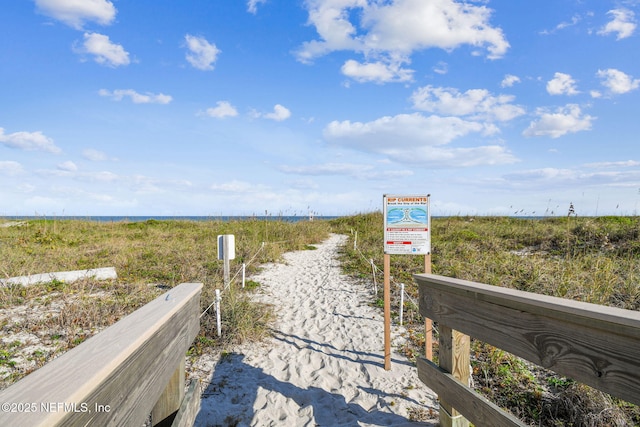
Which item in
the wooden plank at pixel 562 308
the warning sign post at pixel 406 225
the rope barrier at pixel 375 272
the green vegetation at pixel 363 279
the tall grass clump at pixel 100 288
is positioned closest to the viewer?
the wooden plank at pixel 562 308

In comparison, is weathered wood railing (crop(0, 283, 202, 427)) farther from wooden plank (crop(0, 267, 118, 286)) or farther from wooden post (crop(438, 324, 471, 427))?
wooden plank (crop(0, 267, 118, 286))

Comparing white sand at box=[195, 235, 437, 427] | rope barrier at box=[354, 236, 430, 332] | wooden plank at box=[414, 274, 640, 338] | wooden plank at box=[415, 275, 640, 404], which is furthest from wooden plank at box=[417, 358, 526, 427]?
rope barrier at box=[354, 236, 430, 332]

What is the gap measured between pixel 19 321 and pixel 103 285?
208 centimetres

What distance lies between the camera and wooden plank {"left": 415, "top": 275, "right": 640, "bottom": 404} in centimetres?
130

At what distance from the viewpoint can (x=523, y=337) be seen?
5.76 feet

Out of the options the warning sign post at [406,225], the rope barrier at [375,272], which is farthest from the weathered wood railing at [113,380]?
the rope barrier at [375,272]

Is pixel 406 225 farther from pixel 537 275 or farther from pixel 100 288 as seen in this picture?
pixel 100 288

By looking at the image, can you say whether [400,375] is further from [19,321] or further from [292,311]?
[19,321]

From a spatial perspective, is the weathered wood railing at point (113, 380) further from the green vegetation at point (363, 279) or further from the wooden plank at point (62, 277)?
the wooden plank at point (62, 277)

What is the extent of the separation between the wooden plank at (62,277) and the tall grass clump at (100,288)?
21 cm

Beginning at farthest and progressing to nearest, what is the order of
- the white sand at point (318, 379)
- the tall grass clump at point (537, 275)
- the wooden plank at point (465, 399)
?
1. the white sand at point (318, 379)
2. the tall grass clump at point (537, 275)
3. the wooden plank at point (465, 399)

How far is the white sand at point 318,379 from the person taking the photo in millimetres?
3707

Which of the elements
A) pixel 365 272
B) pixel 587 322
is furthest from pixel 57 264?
pixel 587 322

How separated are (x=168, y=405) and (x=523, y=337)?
6.35 feet
